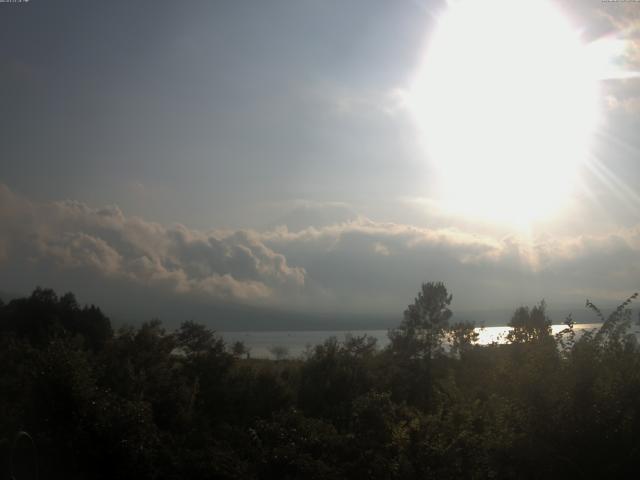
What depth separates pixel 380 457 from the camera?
10000 millimetres

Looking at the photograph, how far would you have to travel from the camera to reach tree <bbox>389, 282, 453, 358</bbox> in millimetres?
54688

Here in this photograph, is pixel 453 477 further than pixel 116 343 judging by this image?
No

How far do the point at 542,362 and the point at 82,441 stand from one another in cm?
996

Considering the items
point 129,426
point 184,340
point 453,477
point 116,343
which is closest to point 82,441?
point 129,426

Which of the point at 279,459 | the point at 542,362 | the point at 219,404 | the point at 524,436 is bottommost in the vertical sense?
the point at 219,404

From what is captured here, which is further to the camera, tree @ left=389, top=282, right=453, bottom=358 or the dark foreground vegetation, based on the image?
tree @ left=389, top=282, right=453, bottom=358

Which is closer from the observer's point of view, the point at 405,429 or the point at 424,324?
the point at 405,429

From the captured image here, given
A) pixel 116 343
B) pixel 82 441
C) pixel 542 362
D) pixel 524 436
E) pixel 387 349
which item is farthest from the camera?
pixel 387 349

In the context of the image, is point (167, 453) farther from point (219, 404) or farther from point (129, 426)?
point (219, 404)

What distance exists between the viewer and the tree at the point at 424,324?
54688 mm

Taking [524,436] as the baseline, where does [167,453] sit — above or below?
below

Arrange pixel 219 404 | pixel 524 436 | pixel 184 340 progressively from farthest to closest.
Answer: pixel 184 340 < pixel 219 404 < pixel 524 436

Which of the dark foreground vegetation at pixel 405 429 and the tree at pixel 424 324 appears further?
the tree at pixel 424 324

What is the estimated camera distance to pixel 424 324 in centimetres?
5775
